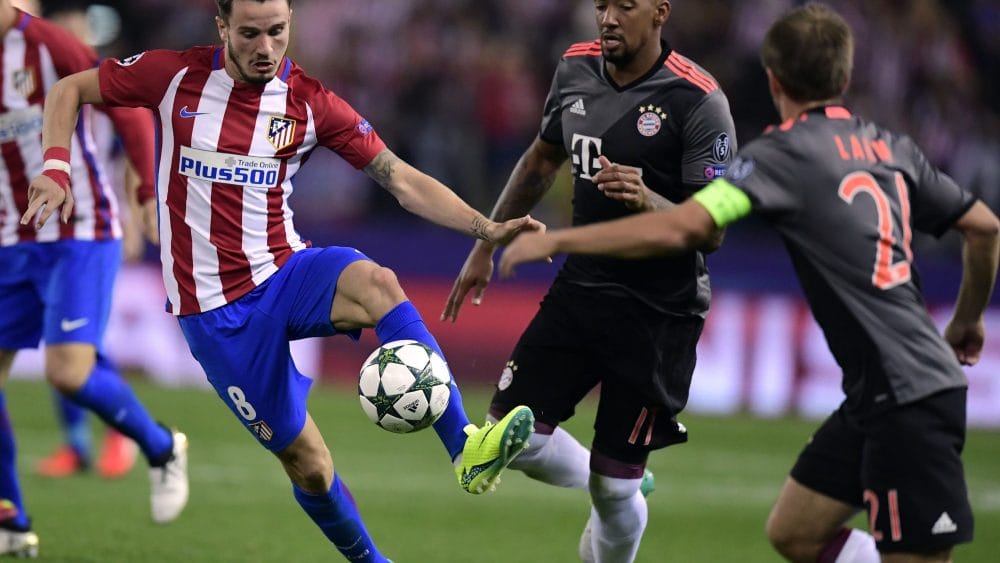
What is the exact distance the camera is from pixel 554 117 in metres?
5.95

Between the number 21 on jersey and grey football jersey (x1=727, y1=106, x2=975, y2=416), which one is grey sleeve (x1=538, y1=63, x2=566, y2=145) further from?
the number 21 on jersey

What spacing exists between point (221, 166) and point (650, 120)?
172cm

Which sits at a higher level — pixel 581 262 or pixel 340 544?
pixel 581 262

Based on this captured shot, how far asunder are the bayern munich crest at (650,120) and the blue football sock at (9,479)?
3.53 m

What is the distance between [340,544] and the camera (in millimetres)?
5758

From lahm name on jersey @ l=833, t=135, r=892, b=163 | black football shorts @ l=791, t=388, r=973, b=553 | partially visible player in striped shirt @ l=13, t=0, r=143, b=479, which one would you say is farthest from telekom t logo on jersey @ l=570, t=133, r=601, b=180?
partially visible player in striped shirt @ l=13, t=0, r=143, b=479

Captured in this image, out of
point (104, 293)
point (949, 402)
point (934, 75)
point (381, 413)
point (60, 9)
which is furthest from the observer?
point (934, 75)

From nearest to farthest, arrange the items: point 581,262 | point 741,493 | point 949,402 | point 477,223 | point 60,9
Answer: point 949,402 → point 477,223 → point 581,262 → point 741,493 → point 60,9

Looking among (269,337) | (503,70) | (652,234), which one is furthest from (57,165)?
(503,70)

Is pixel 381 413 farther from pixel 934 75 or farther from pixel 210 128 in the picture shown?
pixel 934 75

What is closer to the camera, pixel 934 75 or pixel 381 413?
pixel 381 413

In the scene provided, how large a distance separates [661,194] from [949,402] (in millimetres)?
1677

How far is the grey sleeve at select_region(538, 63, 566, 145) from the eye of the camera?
5.92 m

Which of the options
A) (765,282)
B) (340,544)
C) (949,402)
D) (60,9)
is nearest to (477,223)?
(340,544)
